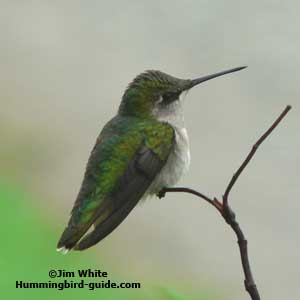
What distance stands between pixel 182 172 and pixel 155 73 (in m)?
0.22

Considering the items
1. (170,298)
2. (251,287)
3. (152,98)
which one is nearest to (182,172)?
(152,98)

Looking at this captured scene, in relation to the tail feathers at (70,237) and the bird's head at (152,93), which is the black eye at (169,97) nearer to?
the bird's head at (152,93)

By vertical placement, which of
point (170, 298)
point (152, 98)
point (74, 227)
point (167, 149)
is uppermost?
point (152, 98)

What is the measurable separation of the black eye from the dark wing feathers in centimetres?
16

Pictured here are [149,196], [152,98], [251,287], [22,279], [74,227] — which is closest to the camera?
[251,287]

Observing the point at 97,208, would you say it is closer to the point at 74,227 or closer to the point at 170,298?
the point at 74,227

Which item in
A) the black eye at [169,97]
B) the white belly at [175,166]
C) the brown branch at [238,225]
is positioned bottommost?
the brown branch at [238,225]

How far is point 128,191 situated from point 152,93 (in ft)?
1.41

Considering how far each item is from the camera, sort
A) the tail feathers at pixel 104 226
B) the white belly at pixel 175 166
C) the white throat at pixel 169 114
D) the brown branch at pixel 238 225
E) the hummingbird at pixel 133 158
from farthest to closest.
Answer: the white throat at pixel 169 114 → the white belly at pixel 175 166 → the hummingbird at pixel 133 158 → the tail feathers at pixel 104 226 → the brown branch at pixel 238 225

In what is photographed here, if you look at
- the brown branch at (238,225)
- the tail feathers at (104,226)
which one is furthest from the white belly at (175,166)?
the brown branch at (238,225)

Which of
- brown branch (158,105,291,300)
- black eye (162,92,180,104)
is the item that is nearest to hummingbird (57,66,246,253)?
black eye (162,92,180,104)

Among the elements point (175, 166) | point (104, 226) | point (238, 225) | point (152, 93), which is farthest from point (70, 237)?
A: point (152, 93)

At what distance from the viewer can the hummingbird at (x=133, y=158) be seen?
1041 mm

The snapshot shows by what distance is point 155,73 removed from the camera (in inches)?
57.9
